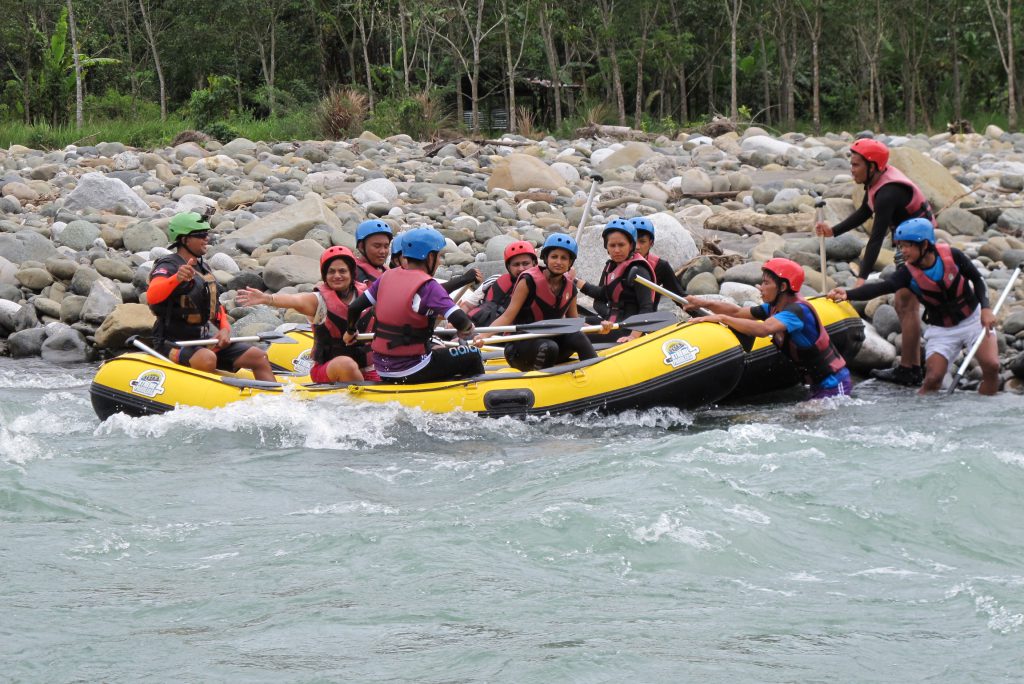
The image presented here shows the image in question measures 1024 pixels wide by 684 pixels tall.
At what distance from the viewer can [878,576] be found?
5031 millimetres

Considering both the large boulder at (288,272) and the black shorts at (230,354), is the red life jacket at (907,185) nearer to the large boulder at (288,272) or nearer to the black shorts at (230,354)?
the black shorts at (230,354)

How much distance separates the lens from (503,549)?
17.5 ft

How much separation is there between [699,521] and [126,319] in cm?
752

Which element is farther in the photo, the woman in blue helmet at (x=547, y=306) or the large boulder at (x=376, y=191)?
the large boulder at (x=376, y=191)

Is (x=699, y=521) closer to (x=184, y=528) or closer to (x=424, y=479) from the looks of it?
(x=424, y=479)

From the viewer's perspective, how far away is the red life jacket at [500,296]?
357 inches

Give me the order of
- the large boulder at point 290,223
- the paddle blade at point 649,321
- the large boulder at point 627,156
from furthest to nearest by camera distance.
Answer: the large boulder at point 627,156
the large boulder at point 290,223
the paddle blade at point 649,321

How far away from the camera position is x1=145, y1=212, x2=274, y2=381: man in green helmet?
7.92 m

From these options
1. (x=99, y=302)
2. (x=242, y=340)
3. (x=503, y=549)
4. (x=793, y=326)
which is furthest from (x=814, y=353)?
(x=99, y=302)

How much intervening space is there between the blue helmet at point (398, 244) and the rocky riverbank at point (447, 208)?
3866mm

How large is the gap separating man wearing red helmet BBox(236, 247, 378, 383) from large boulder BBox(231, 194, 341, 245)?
6.45 metres

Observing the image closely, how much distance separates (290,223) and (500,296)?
6.10 meters

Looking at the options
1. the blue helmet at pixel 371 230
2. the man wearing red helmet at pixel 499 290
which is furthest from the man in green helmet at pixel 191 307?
the man wearing red helmet at pixel 499 290

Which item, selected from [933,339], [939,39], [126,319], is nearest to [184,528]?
[933,339]
